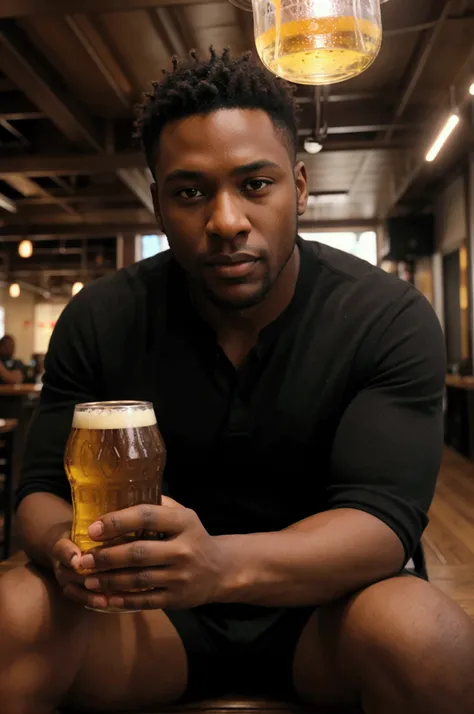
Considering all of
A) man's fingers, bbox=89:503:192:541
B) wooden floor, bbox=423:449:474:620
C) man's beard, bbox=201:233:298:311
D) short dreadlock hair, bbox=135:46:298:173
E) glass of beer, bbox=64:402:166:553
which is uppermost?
short dreadlock hair, bbox=135:46:298:173

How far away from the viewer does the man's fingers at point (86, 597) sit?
995mm

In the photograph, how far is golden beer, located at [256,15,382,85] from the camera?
216 centimetres

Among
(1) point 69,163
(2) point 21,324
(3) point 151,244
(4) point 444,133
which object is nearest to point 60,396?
(4) point 444,133

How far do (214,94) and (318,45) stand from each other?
1085 mm

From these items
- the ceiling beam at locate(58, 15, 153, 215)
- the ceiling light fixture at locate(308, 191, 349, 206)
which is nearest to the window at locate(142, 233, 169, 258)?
the ceiling light fixture at locate(308, 191, 349, 206)

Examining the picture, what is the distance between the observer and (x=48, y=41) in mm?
5613

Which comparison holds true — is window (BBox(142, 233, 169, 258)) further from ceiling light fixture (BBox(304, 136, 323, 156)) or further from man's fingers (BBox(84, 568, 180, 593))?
man's fingers (BBox(84, 568, 180, 593))

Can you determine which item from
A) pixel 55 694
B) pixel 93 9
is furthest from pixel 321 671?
pixel 93 9

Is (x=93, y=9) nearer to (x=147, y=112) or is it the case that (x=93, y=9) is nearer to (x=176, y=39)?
(x=176, y=39)

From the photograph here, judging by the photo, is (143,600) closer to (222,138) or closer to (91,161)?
(222,138)

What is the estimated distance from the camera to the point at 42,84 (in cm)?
588

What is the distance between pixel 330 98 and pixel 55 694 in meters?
6.59

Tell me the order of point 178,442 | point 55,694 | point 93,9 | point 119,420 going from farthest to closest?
point 93,9 → point 178,442 → point 55,694 → point 119,420

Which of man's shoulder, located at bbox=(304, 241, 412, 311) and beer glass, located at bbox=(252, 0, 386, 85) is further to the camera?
beer glass, located at bbox=(252, 0, 386, 85)
